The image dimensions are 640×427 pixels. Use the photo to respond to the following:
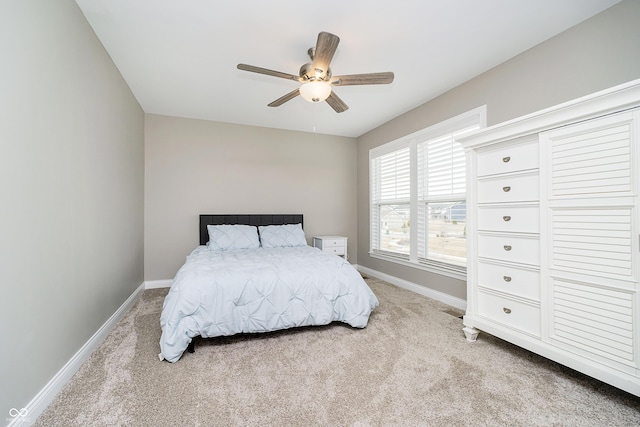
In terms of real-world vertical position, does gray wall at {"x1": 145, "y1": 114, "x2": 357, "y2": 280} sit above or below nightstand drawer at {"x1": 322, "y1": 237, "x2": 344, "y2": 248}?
above

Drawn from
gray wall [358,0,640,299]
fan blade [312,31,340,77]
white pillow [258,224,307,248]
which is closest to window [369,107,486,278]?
gray wall [358,0,640,299]

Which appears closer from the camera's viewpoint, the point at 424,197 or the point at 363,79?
the point at 363,79

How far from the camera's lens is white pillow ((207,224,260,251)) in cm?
365

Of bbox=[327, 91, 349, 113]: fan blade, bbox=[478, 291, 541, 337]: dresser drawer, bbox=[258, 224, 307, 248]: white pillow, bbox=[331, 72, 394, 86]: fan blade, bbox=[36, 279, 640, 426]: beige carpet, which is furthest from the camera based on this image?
bbox=[258, 224, 307, 248]: white pillow

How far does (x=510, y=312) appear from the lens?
6.70 ft

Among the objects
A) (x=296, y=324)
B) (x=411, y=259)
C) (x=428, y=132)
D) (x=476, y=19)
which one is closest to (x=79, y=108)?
(x=296, y=324)

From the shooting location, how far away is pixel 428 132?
352 centimetres

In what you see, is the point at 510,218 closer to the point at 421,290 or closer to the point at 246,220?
the point at 421,290

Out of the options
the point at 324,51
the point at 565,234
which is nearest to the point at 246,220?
the point at 324,51

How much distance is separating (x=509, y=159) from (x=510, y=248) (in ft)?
2.19

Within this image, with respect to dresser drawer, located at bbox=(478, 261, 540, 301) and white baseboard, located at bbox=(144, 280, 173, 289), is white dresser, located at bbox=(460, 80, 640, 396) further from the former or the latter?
white baseboard, located at bbox=(144, 280, 173, 289)

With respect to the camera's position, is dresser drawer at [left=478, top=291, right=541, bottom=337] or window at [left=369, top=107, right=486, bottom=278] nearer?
dresser drawer at [left=478, top=291, right=541, bottom=337]

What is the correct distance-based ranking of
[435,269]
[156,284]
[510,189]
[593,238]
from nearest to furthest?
[593,238] < [510,189] < [435,269] < [156,284]

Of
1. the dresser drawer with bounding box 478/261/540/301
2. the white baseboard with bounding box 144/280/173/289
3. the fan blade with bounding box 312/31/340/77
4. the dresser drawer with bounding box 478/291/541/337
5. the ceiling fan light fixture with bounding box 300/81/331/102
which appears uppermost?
the fan blade with bounding box 312/31/340/77
